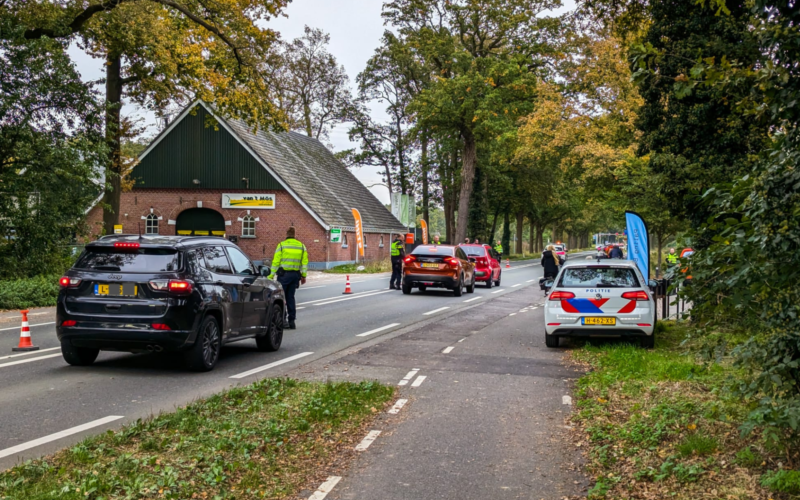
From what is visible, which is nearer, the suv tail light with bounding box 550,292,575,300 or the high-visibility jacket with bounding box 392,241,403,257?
the suv tail light with bounding box 550,292,575,300

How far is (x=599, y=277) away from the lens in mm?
11891

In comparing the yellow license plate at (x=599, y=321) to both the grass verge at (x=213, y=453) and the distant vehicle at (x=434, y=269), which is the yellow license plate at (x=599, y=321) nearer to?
the grass verge at (x=213, y=453)

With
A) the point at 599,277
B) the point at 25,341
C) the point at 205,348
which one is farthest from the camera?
the point at 599,277

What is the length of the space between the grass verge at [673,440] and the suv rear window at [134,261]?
5.19 metres

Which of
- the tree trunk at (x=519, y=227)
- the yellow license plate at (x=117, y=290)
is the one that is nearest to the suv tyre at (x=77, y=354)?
the yellow license plate at (x=117, y=290)

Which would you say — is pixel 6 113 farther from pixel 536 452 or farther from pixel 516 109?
pixel 516 109

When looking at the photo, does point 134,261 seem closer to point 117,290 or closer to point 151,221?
point 117,290

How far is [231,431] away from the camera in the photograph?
5.93 metres

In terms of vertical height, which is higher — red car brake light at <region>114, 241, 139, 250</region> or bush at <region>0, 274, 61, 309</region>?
red car brake light at <region>114, 241, 139, 250</region>

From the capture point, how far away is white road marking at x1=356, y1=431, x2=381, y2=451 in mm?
6074

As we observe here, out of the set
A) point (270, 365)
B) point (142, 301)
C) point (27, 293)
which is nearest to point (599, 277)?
point (270, 365)

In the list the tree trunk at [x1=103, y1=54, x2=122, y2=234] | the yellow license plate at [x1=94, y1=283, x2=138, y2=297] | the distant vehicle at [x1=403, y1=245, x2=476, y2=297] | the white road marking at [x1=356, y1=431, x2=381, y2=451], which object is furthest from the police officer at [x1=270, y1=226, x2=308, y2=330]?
the tree trunk at [x1=103, y1=54, x2=122, y2=234]

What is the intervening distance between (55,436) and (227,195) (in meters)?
37.1

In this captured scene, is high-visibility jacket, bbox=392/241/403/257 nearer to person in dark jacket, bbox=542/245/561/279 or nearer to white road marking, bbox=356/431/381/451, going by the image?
person in dark jacket, bbox=542/245/561/279
